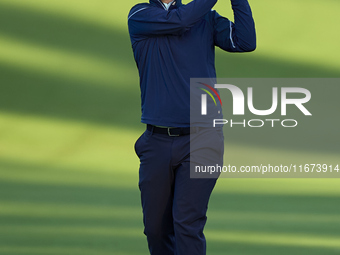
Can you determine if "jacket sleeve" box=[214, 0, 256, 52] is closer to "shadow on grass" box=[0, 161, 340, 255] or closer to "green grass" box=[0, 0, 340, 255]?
"shadow on grass" box=[0, 161, 340, 255]

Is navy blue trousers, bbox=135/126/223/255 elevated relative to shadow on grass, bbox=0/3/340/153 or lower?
lower

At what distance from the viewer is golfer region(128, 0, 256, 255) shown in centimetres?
221

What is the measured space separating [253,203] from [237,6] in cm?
185

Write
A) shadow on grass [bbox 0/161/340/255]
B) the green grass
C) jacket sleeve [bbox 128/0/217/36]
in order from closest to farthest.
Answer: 1. jacket sleeve [bbox 128/0/217/36]
2. shadow on grass [bbox 0/161/340/255]
3. the green grass

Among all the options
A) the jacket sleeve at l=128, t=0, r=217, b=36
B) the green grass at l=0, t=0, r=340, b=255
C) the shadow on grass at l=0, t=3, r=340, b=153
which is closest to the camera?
the jacket sleeve at l=128, t=0, r=217, b=36

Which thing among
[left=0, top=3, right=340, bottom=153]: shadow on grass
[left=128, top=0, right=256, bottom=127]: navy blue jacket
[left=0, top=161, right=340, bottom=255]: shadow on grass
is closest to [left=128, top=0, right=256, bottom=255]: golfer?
[left=128, top=0, right=256, bottom=127]: navy blue jacket

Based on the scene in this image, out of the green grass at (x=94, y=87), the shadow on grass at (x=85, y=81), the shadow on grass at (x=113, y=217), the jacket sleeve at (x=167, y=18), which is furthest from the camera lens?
the shadow on grass at (x=85, y=81)

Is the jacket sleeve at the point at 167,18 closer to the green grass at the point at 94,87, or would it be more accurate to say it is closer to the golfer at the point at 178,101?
the golfer at the point at 178,101

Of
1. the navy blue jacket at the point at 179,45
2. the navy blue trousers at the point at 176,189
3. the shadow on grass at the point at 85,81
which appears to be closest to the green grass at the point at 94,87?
the shadow on grass at the point at 85,81

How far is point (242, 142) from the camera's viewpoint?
427 centimetres

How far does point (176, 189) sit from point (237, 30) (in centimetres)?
61

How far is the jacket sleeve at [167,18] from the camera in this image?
7.15 feet

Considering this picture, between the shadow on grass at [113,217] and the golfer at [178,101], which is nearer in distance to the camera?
the golfer at [178,101]

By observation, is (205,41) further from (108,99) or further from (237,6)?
(108,99)
